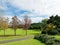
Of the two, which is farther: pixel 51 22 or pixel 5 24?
pixel 51 22

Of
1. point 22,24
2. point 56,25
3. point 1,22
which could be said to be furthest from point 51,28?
point 1,22

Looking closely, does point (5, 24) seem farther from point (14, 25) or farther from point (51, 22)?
point (51, 22)

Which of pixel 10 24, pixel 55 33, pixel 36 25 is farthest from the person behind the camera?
pixel 36 25

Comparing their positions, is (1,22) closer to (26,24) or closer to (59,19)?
(26,24)

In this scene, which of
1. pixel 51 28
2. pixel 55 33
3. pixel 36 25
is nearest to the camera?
pixel 55 33

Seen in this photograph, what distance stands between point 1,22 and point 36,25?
51.1m

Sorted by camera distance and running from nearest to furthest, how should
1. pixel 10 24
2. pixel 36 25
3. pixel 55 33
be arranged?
pixel 55 33 → pixel 10 24 → pixel 36 25

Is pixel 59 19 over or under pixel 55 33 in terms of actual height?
over

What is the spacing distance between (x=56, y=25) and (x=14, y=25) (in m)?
21.8

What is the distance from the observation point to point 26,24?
299 feet

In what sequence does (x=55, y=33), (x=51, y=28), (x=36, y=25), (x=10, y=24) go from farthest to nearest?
(x=36, y=25) → (x=10, y=24) → (x=51, y=28) → (x=55, y=33)

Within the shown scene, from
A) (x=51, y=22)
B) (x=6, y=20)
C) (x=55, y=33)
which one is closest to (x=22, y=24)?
(x=6, y=20)

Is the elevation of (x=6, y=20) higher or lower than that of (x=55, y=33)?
higher

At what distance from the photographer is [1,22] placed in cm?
8356
